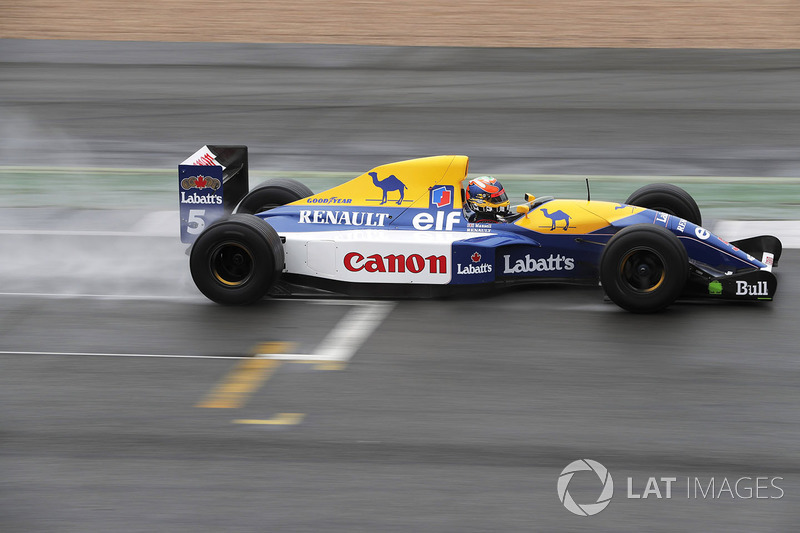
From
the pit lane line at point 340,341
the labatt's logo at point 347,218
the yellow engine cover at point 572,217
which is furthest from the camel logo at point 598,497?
the labatt's logo at point 347,218

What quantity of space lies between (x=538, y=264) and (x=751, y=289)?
1885 millimetres

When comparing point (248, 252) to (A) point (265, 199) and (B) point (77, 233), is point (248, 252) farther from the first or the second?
(B) point (77, 233)

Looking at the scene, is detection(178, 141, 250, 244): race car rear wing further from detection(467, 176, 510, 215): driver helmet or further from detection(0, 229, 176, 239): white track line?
detection(467, 176, 510, 215): driver helmet

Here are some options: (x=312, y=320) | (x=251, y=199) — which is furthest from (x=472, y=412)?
(x=251, y=199)

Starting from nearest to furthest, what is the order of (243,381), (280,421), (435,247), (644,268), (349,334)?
(280,421)
(243,381)
(349,334)
(644,268)
(435,247)

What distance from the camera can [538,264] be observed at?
9.96 m

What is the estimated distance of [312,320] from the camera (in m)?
9.57

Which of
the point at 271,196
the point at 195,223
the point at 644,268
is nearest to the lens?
the point at 644,268

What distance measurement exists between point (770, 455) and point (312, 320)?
417cm

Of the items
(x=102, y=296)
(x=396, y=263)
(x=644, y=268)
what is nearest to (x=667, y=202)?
(x=644, y=268)

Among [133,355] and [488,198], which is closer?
[133,355]

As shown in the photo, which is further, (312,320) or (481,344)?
(312,320)

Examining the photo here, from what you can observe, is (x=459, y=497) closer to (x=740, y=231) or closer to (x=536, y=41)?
(x=740, y=231)

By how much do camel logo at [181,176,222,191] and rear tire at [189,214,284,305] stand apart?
0.62 meters
